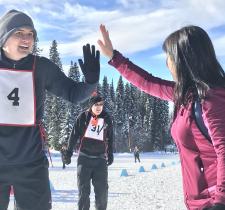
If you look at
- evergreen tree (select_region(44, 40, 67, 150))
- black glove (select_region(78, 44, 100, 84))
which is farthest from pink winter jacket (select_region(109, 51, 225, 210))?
evergreen tree (select_region(44, 40, 67, 150))

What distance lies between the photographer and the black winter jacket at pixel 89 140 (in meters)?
7.61

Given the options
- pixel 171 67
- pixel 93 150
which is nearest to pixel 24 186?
pixel 171 67

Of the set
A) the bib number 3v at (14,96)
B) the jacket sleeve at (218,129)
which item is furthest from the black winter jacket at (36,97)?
the jacket sleeve at (218,129)

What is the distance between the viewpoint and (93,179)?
24.8 ft

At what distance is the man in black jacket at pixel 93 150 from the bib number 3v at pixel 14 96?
370 centimetres

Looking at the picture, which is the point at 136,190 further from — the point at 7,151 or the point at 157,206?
the point at 7,151

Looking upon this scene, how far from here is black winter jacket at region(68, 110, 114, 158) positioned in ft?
25.0

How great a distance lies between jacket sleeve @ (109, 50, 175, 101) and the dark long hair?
734 mm

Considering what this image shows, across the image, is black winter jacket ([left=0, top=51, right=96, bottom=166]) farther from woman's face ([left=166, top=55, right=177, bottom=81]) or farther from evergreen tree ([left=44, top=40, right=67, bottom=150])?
evergreen tree ([left=44, top=40, right=67, bottom=150])

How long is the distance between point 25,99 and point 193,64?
5.11 ft

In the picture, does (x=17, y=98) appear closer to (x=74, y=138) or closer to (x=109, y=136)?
(x=74, y=138)

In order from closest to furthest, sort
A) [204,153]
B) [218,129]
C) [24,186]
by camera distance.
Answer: [218,129] → [204,153] → [24,186]

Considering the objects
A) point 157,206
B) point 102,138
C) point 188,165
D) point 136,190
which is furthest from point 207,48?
point 136,190

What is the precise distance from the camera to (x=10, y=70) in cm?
399
